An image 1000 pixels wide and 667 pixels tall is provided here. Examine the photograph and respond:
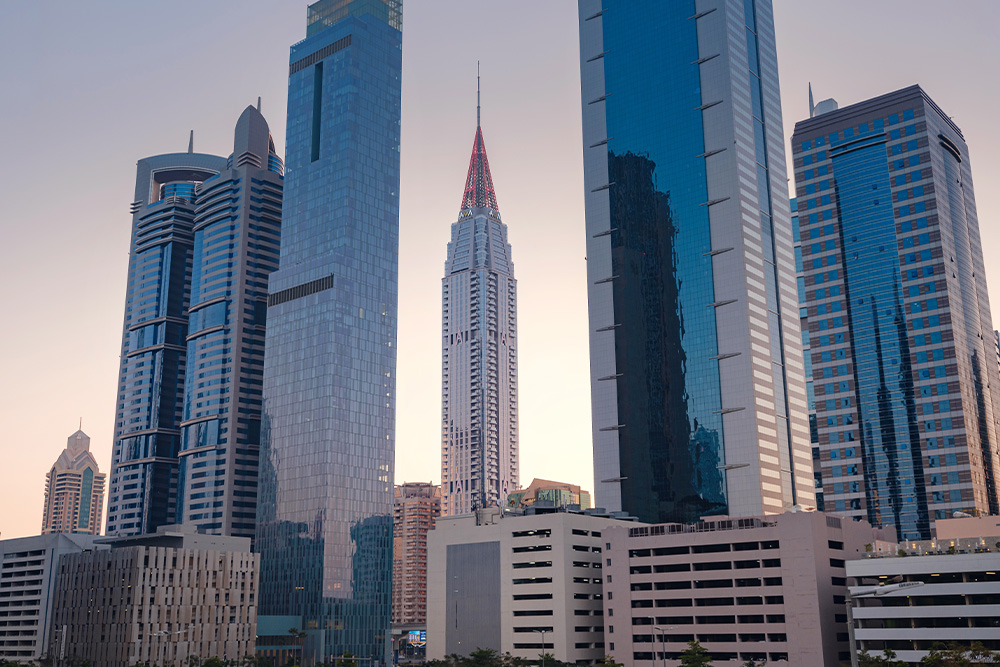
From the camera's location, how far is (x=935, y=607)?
14562cm

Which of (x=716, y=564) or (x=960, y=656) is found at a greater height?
(x=716, y=564)

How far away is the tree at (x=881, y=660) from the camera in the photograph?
13988cm

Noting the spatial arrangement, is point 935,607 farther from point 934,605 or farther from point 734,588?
point 734,588

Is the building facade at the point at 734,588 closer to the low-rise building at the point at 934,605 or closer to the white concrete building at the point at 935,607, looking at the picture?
the low-rise building at the point at 934,605

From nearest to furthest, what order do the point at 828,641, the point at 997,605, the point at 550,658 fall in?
the point at 997,605, the point at 828,641, the point at 550,658

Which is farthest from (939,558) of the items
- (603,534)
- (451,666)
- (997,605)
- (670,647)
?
(451,666)

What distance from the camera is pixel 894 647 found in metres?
147

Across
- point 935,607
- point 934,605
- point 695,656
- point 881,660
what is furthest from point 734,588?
A: point 935,607

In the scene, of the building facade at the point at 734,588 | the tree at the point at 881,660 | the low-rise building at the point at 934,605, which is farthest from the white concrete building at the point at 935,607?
the building facade at the point at 734,588

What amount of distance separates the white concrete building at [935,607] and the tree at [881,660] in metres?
1.93

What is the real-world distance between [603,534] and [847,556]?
44.9 m

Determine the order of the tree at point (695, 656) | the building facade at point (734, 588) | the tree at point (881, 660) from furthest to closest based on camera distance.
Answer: the building facade at point (734, 588) → the tree at point (695, 656) → the tree at point (881, 660)

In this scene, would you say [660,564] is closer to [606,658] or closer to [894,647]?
[606,658]

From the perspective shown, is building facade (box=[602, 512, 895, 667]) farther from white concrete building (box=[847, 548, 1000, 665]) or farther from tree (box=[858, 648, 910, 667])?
tree (box=[858, 648, 910, 667])
